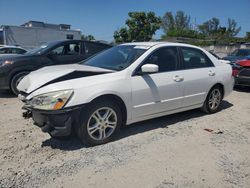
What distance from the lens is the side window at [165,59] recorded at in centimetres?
409

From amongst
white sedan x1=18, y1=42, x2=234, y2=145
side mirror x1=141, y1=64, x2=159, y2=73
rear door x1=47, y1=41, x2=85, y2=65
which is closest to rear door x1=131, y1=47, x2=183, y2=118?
white sedan x1=18, y1=42, x2=234, y2=145

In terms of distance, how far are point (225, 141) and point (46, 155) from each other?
2849mm

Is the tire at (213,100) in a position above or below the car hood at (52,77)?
below

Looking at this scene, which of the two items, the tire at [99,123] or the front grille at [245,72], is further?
the front grille at [245,72]

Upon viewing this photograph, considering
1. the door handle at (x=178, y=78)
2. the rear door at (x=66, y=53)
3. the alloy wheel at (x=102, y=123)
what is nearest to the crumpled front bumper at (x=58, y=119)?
the alloy wheel at (x=102, y=123)

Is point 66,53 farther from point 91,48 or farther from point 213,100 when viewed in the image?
point 213,100

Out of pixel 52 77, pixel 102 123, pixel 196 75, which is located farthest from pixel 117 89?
pixel 196 75

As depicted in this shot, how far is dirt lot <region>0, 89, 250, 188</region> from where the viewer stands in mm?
2727

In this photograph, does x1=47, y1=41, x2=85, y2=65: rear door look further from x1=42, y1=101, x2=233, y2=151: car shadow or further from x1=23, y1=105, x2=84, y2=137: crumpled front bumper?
x1=23, y1=105, x2=84, y2=137: crumpled front bumper

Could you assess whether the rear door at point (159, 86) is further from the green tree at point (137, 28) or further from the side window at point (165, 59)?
the green tree at point (137, 28)

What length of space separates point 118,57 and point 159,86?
921mm

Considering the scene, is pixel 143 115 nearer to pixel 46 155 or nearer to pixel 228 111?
pixel 46 155

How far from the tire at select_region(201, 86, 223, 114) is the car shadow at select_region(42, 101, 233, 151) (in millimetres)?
170

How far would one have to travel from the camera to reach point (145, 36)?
37.2 meters
